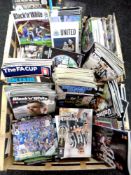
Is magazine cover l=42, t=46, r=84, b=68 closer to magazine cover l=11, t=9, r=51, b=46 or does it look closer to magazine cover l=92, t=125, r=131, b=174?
magazine cover l=11, t=9, r=51, b=46

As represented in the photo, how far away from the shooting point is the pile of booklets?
1085 mm

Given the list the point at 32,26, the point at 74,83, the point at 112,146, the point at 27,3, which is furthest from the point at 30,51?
the point at 112,146

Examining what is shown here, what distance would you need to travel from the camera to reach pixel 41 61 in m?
1.10

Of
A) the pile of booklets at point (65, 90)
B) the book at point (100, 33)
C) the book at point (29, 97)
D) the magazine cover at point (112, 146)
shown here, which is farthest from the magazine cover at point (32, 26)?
the magazine cover at point (112, 146)

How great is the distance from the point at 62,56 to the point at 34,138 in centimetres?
38

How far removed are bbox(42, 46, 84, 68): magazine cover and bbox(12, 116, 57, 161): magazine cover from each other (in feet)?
0.85

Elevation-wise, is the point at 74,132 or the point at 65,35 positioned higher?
the point at 65,35

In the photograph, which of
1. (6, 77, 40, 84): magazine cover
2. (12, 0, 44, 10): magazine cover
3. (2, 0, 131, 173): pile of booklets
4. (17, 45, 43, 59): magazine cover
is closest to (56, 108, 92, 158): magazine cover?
(2, 0, 131, 173): pile of booklets

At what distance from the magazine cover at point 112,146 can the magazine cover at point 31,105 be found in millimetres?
222

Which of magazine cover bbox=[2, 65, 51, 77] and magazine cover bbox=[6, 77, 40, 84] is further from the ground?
magazine cover bbox=[2, 65, 51, 77]

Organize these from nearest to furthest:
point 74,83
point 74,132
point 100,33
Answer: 1. point 74,83
2. point 74,132
3. point 100,33

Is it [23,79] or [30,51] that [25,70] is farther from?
[30,51]

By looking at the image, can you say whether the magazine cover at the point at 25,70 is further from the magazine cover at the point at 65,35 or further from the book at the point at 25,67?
the magazine cover at the point at 65,35

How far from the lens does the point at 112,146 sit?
109 centimetres
